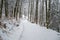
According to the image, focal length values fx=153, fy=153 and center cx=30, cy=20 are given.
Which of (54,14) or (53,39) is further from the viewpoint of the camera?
(54,14)

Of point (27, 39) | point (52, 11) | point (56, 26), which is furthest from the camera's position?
point (52, 11)

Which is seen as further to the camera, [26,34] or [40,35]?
[26,34]

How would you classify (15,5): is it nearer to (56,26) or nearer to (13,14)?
(13,14)

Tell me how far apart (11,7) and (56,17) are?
18.3 feet

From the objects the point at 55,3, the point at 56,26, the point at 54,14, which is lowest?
the point at 56,26

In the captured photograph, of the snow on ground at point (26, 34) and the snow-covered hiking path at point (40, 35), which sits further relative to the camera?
the snow-covered hiking path at point (40, 35)

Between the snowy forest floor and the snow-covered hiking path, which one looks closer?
the snowy forest floor

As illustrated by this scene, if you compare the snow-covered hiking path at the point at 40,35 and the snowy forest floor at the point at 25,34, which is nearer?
the snowy forest floor at the point at 25,34

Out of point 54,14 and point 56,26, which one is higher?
point 54,14

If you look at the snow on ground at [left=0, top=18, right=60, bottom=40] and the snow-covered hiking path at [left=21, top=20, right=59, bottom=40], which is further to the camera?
the snow-covered hiking path at [left=21, top=20, right=59, bottom=40]

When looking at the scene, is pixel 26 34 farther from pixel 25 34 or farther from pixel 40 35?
pixel 40 35

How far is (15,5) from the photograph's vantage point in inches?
691

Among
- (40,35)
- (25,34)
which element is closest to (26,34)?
(25,34)

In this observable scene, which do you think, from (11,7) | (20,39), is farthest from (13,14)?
(20,39)
